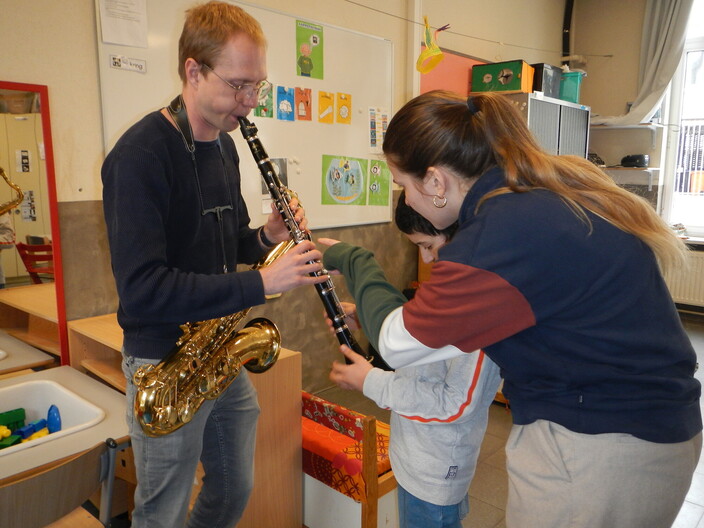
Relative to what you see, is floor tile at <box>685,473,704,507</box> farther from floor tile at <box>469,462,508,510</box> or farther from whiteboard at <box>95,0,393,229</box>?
whiteboard at <box>95,0,393,229</box>

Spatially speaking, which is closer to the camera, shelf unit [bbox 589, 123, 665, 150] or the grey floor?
the grey floor

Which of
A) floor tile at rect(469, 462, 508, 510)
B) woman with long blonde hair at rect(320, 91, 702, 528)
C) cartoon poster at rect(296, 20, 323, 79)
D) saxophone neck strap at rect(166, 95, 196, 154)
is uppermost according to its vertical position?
cartoon poster at rect(296, 20, 323, 79)

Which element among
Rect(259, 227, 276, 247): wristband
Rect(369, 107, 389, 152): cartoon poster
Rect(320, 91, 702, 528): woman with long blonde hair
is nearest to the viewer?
Rect(320, 91, 702, 528): woman with long blonde hair

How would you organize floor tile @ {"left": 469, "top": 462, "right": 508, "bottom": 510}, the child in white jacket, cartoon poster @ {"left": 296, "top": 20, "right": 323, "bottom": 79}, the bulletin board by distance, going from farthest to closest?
the bulletin board < cartoon poster @ {"left": 296, "top": 20, "right": 323, "bottom": 79} < floor tile @ {"left": 469, "top": 462, "right": 508, "bottom": 510} < the child in white jacket

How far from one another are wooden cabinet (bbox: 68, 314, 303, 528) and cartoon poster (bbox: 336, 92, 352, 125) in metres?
1.75

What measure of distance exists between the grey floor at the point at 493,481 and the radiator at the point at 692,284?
3.10m

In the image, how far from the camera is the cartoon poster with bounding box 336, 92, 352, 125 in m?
3.21

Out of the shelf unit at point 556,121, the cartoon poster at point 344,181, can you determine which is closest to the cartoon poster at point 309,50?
the cartoon poster at point 344,181

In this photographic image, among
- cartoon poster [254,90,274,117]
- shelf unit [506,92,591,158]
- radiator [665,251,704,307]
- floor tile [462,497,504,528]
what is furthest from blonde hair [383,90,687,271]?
radiator [665,251,704,307]

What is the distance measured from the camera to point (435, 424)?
1.22m

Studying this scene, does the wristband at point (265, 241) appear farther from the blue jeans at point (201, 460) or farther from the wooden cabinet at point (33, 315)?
the wooden cabinet at point (33, 315)

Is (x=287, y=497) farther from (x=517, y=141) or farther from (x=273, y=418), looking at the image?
(x=517, y=141)

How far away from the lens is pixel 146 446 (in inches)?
50.3

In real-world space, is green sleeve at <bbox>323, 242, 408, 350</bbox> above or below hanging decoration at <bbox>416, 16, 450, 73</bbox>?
below
